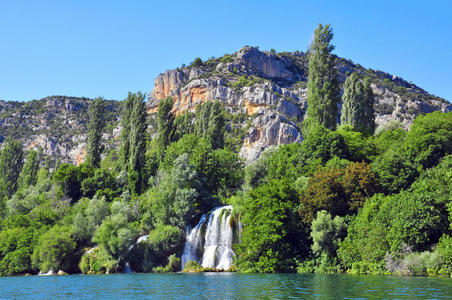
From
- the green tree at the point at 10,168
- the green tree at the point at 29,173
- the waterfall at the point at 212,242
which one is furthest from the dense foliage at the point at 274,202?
the green tree at the point at 10,168

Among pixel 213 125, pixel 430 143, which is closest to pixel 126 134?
pixel 213 125

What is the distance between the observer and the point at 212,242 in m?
60.2

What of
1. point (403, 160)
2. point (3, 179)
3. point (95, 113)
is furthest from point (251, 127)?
point (403, 160)

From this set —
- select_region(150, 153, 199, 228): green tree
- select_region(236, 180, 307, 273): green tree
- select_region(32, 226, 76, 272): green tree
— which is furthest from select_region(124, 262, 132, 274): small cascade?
select_region(236, 180, 307, 273): green tree

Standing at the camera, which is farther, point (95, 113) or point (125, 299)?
point (95, 113)

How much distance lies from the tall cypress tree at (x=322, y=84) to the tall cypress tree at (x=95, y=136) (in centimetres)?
5067

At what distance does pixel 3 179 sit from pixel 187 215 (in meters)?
64.5

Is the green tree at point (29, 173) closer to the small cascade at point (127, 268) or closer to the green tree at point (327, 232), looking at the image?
the small cascade at point (127, 268)

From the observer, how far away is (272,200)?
52219 mm

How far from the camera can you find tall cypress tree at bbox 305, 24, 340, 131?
75562mm

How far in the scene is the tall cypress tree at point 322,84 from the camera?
7556cm

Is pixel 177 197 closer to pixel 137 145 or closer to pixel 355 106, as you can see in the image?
pixel 137 145

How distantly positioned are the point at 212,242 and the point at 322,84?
1380 inches

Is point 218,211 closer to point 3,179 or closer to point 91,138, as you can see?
point 91,138
